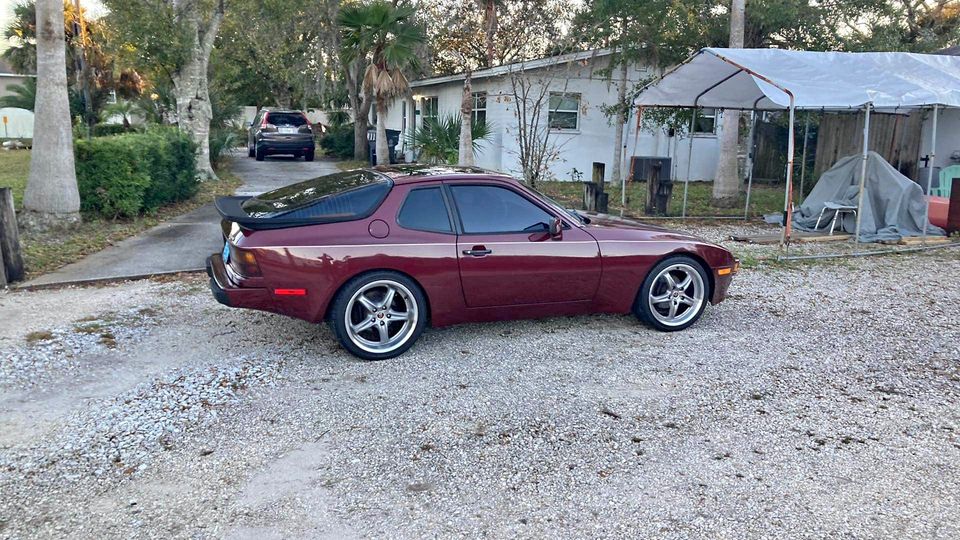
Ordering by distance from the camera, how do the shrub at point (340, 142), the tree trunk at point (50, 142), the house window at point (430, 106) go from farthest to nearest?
the shrub at point (340, 142), the house window at point (430, 106), the tree trunk at point (50, 142)

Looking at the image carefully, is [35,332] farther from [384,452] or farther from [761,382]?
[761,382]

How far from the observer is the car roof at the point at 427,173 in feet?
18.5

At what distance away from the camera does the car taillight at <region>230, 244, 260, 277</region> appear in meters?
5.02

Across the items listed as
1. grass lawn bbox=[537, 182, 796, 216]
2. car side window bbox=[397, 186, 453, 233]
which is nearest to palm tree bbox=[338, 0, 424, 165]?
grass lawn bbox=[537, 182, 796, 216]

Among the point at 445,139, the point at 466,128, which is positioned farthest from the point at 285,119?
the point at 466,128

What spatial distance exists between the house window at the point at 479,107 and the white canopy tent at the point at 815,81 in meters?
7.93

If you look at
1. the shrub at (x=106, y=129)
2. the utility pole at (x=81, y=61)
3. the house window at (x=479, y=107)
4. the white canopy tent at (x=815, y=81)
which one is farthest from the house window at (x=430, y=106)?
the white canopy tent at (x=815, y=81)

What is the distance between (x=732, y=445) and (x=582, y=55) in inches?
568

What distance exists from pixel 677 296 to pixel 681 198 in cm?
1068

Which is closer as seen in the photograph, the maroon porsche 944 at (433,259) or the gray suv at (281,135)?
the maroon porsche 944 at (433,259)

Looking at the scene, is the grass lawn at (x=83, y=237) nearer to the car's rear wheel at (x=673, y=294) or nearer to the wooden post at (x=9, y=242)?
the wooden post at (x=9, y=242)

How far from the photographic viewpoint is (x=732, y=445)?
4.16 m

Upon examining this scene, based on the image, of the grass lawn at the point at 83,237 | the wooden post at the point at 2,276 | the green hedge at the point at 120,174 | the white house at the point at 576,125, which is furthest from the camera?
the white house at the point at 576,125

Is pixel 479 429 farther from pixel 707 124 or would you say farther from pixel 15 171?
pixel 15 171
